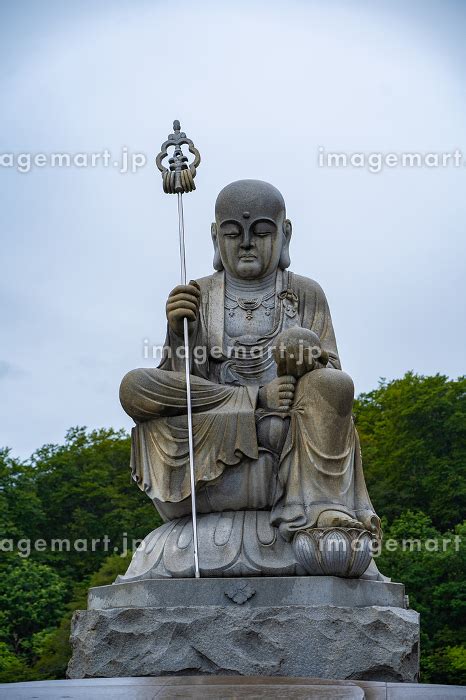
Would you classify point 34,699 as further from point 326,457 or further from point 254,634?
point 326,457

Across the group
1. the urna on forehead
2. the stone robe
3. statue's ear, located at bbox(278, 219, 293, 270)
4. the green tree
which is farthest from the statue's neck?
the green tree

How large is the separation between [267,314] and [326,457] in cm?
180

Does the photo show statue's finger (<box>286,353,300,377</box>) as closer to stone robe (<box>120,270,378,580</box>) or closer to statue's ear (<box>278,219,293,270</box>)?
stone robe (<box>120,270,378,580</box>)

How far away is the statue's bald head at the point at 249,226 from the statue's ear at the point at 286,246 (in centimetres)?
15

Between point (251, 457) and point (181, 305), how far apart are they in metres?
1.43

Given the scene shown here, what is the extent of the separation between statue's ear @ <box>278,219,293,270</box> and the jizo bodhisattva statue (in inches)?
34.1

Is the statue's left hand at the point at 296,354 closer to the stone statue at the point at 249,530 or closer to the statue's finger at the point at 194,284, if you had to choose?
the stone statue at the point at 249,530

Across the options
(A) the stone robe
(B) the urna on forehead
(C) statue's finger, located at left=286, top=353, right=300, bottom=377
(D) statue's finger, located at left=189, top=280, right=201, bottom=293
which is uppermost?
(B) the urna on forehead

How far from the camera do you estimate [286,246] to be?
10773mm

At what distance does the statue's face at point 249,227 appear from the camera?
10406 mm

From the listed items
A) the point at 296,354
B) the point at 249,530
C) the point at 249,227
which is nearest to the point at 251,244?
the point at 249,227

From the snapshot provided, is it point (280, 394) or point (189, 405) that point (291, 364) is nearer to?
point (280, 394)

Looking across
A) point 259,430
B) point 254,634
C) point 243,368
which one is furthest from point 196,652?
point 243,368

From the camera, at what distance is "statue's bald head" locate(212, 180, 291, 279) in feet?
34.1
